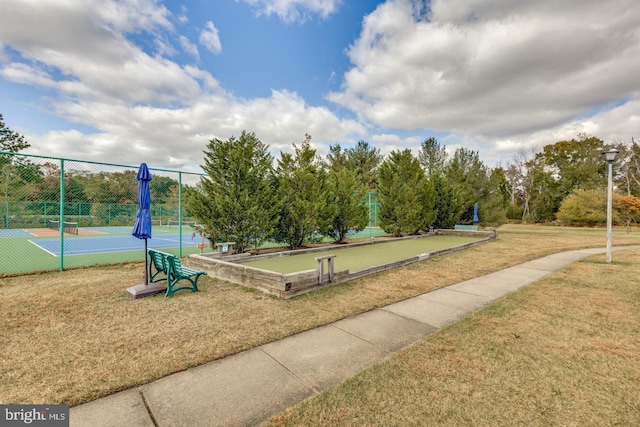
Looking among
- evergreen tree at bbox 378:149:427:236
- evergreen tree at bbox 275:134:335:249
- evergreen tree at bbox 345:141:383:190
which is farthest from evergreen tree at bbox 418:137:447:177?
evergreen tree at bbox 275:134:335:249

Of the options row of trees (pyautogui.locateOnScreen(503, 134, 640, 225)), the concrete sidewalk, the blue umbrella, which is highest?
row of trees (pyautogui.locateOnScreen(503, 134, 640, 225))

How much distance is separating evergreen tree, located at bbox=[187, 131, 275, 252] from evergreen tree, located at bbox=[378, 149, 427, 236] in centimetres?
962

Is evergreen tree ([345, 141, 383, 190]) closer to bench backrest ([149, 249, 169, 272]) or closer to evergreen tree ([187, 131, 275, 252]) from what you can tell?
evergreen tree ([187, 131, 275, 252])

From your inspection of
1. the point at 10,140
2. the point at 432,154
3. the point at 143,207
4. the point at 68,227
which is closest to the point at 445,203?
the point at 143,207

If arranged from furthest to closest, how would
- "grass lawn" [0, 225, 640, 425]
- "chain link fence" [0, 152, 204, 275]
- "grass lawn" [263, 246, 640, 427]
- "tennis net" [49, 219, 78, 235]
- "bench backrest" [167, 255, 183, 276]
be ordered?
"tennis net" [49, 219, 78, 235] → "chain link fence" [0, 152, 204, 275] → "bench backrest" [167, 255, 183, 276] → "grass lawn" [0, 225, 640, 425] → "grass lawn" [263, 246, 640, 427]

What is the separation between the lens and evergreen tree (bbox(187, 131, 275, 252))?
8469 millimetres

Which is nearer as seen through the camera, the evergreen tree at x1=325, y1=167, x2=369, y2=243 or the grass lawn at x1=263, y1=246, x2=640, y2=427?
the grass lawn at x1=263, y1=246, x2=640, y2=427

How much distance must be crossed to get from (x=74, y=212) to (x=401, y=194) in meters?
23.7

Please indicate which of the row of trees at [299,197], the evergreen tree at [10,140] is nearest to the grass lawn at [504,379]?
the row of trees at [299,197]

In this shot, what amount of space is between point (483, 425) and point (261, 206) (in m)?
7.80

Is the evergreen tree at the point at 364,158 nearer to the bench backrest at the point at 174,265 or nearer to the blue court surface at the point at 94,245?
the blue court surface at the point at 94,245

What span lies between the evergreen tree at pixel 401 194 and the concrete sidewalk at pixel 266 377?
1186 cm

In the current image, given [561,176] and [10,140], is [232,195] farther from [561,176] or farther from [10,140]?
→ [561,176]

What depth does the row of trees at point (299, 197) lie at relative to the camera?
337 inches
